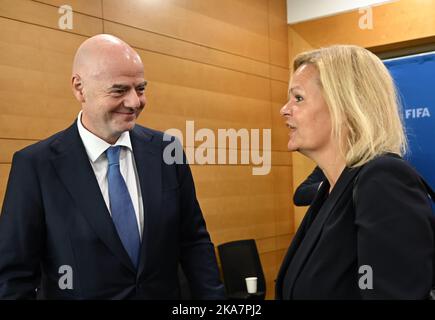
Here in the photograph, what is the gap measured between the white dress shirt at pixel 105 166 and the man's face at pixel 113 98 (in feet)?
0.10

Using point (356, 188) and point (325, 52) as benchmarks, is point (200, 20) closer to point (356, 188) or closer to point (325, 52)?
point (325, 52)

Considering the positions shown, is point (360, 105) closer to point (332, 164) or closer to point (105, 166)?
point (332, 164)

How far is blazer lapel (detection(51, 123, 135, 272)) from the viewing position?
1.75m

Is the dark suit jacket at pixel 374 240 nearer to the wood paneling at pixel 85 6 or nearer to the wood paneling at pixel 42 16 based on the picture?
the wood paneling at pixel 42 16

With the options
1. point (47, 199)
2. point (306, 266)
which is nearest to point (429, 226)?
point (306, 266)

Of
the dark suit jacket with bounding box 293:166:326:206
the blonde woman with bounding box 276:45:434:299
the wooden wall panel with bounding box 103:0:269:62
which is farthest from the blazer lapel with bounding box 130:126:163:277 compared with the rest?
the dark suit jacket with bounding box 293:166:326:206

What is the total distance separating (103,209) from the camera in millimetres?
1784

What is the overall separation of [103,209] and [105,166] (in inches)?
7.9

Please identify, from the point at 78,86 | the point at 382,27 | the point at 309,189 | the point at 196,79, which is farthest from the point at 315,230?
the point at 382,27

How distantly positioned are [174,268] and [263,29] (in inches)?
144

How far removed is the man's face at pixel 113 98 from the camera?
1.88 meters

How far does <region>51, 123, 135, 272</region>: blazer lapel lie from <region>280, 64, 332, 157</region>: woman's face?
735mm

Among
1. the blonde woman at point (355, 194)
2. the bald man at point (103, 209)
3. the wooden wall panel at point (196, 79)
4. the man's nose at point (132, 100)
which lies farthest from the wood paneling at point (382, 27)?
the man's nose at point (132, 100)

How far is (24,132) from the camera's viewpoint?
304 cm
